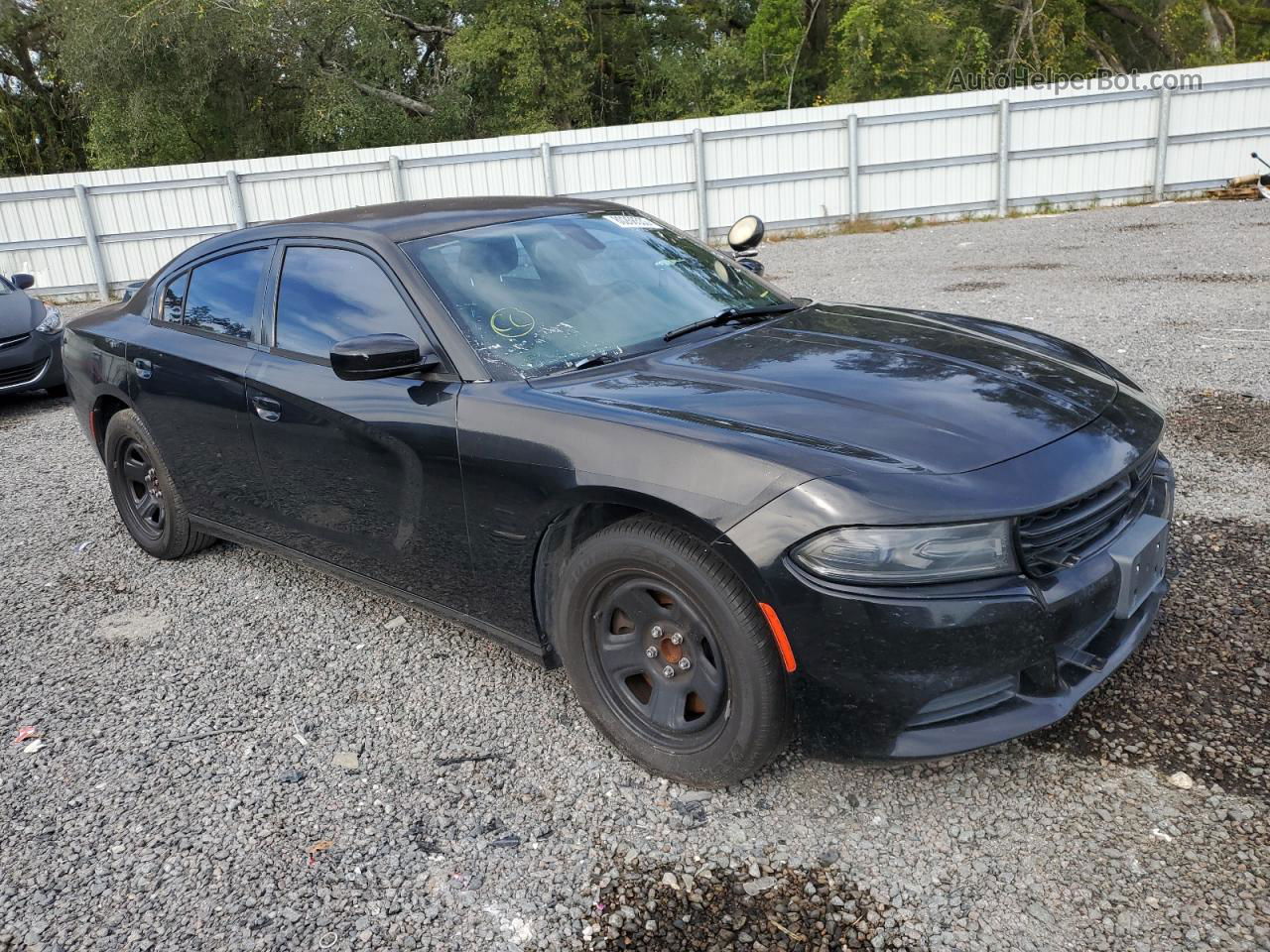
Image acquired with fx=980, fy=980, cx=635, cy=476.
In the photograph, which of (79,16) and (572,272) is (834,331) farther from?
(79,16)

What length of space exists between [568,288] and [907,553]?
1.63 metres

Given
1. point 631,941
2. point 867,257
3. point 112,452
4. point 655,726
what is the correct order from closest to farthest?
point 631,941 → point 655,726 → point 112,452 → point 867,257

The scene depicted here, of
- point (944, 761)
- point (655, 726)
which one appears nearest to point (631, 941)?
point (655, 726)

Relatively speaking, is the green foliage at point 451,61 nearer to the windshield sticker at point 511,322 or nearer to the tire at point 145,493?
the tire at point 145,493

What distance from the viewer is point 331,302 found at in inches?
139

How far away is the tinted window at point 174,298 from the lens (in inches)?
169

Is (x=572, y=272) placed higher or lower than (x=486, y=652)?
higher

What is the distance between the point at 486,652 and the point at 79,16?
26.9 meters

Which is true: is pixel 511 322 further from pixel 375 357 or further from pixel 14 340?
pixel 14 340

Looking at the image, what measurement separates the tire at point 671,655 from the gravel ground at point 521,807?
0.17 meters

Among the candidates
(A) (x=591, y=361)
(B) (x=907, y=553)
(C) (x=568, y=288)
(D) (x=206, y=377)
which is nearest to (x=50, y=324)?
(D) (x=206, y=377)

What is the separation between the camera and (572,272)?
3430 millimetres

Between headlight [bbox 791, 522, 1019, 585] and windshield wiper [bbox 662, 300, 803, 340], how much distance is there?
1242mm

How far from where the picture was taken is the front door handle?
3.54 m
